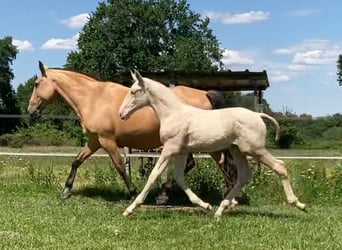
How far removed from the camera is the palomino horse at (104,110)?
32.6 ft

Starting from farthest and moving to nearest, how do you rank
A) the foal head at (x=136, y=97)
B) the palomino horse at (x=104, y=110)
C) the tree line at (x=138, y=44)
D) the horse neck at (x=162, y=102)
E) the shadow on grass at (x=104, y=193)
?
the tree line at (x=138, y=44) → the shadow on grass at (x=104, y=193) → the palomino horse at (x=104, y=110) → the foal head at (x=136, y=97) → the horse neck at (x=162, y=102)

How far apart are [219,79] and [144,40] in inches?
1775

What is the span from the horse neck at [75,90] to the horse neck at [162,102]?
197 cm

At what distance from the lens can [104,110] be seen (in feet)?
32.7

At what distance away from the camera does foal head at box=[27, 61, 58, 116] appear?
1058cm

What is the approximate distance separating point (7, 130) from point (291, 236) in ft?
88.5

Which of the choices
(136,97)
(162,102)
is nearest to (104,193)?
(136,97)

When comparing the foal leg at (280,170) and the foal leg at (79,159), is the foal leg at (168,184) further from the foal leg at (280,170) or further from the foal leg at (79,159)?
the foal leg at (280,170)

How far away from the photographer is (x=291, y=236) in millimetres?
6941

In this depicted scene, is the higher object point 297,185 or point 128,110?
point 128,110

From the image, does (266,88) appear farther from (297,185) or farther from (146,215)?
(146,215)

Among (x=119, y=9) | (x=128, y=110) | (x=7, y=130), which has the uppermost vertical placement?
(x=119, y=9)

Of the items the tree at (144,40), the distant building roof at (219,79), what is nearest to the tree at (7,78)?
the tree at (144,40)

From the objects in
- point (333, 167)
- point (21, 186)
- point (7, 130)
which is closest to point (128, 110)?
point (21, 186)
